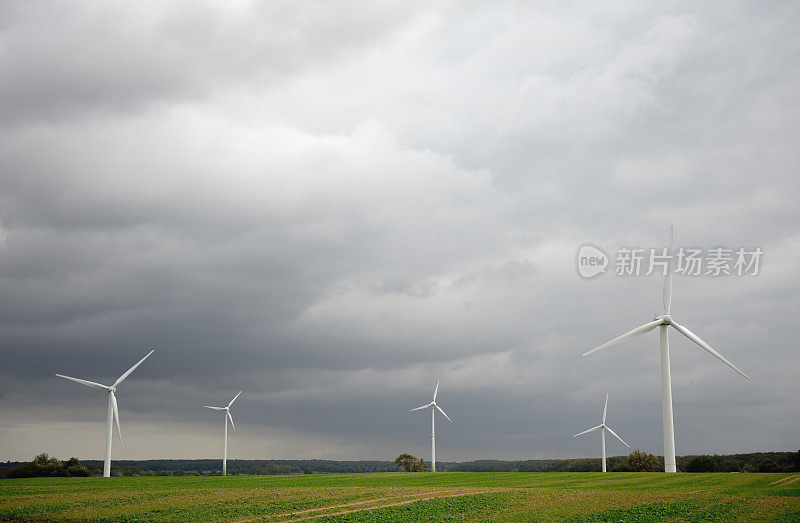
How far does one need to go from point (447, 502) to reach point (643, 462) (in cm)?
10197

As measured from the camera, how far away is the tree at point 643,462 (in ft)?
458

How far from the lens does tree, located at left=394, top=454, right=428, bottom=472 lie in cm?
16525

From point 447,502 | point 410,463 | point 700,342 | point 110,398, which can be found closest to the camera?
point 447,502

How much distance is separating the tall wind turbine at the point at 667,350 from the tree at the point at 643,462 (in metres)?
59.8

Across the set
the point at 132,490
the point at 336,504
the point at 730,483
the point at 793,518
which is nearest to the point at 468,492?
the point at 336,504

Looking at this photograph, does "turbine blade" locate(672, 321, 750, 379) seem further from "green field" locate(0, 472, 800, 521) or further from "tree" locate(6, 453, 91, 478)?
"tree" locate(6, 453, 91, 478)

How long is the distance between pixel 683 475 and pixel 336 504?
45014mm

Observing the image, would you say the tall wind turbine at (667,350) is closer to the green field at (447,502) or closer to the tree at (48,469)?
the green field at (447,502)

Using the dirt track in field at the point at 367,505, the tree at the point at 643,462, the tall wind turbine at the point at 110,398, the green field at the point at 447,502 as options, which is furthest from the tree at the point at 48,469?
the tree at the point at 643,462

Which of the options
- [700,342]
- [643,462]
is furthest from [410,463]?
[700,342]

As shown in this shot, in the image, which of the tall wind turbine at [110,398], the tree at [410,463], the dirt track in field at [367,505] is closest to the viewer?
the dirt track in field at [367,505]

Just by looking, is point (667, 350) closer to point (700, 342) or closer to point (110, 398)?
point (700, 342)

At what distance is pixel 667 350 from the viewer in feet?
Result: 294

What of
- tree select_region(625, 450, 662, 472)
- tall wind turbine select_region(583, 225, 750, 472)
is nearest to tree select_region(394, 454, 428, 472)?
tree select_region(625, 450, 662, 472)
